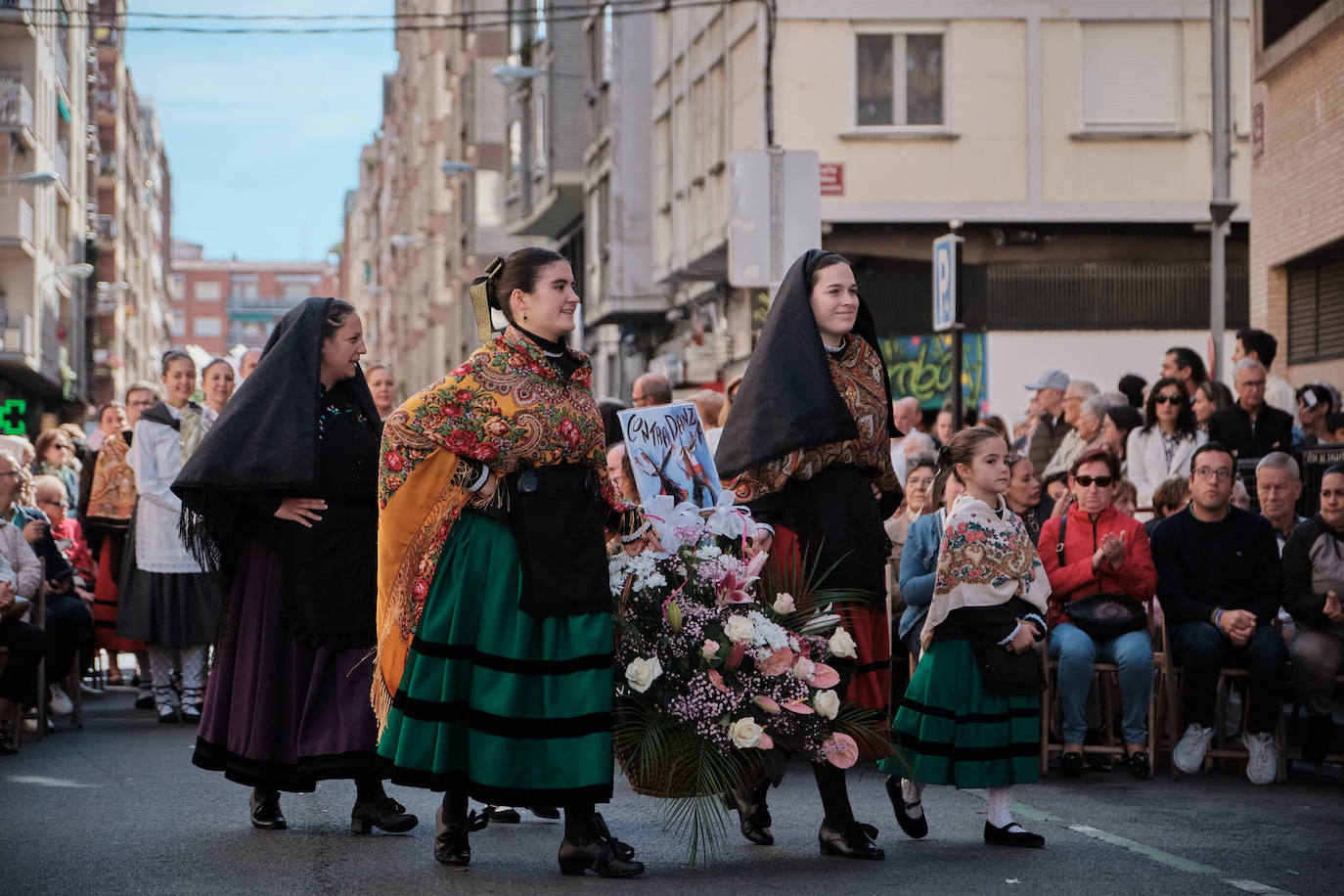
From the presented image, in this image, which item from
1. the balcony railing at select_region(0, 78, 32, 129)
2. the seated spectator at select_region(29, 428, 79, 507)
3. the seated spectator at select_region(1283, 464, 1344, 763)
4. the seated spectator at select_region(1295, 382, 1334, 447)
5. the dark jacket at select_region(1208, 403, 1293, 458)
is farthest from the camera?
the balcony railing at select_region(0, 78, 32, 129)

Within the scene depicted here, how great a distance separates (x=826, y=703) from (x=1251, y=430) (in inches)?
280

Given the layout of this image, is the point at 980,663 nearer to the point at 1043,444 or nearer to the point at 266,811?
the point at 266,811

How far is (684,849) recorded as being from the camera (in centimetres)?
837

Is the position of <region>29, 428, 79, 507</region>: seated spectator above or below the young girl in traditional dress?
above

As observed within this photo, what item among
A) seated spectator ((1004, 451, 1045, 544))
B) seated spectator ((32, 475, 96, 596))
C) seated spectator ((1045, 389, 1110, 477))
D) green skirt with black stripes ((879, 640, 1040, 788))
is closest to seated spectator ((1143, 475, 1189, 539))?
seated spectator ((1004, 451, 1045, 544))

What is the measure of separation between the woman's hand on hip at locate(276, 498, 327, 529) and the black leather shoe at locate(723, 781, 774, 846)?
2.06m

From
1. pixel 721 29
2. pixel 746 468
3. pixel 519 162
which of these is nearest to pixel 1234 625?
pixel 746 468

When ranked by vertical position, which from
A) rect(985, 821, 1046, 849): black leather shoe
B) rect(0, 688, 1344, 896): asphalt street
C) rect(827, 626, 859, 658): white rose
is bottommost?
rect(0, 688, 1344, 896): asphalt street

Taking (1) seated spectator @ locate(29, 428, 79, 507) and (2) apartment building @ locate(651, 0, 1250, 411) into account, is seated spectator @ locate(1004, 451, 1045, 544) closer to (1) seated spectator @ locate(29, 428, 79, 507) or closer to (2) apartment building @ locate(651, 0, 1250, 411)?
(1) seated spectator @ locate(29, 428, 79, 507)

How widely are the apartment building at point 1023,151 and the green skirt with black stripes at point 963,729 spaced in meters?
20.2

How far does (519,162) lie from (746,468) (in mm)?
41204

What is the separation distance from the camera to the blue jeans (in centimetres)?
1141

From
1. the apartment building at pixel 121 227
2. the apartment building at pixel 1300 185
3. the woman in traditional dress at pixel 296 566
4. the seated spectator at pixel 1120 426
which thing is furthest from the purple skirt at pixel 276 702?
the apartment building at pixel 121 227

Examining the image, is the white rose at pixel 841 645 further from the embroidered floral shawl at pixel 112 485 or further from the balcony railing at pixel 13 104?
the balcony railing at pixel 13 104
